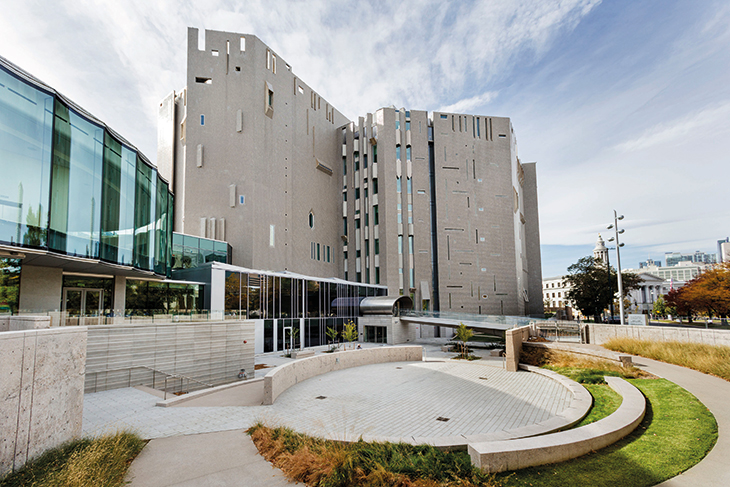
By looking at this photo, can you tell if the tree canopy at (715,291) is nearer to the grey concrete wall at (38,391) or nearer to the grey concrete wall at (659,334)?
the grey concrete wall at (659,334)

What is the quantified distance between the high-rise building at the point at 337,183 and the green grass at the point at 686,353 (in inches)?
1232

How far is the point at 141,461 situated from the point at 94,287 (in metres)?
17.9

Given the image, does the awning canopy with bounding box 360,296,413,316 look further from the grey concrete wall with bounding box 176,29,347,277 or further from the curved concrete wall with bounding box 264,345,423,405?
the curved concrete wall with bounding box 264,345,423,405

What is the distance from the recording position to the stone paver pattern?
974cm

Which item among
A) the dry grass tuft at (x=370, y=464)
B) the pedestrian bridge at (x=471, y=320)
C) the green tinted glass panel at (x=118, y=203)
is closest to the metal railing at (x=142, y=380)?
the green tinted glass panel at (x=118, y=203)

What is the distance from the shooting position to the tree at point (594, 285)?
149 ft

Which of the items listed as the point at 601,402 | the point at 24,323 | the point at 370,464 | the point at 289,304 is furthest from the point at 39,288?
the point at 601,402

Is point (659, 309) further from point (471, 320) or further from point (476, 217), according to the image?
point (471, 320)

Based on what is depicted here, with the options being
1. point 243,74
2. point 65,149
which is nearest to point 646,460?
point 65,149

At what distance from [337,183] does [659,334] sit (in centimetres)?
4304

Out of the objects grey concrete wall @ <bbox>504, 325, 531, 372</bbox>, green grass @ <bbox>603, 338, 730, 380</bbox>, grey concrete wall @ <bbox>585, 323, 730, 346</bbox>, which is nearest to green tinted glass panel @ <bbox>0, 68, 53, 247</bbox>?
grey concrete wall @ <bbox>504, 325, 531, 372</bbox>

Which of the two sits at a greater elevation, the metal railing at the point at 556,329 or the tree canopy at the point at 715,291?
the tree canopy at the point at 715,291

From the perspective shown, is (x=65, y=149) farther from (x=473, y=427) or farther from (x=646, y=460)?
(x=646, y=460)

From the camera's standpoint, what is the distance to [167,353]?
17.6 meters
